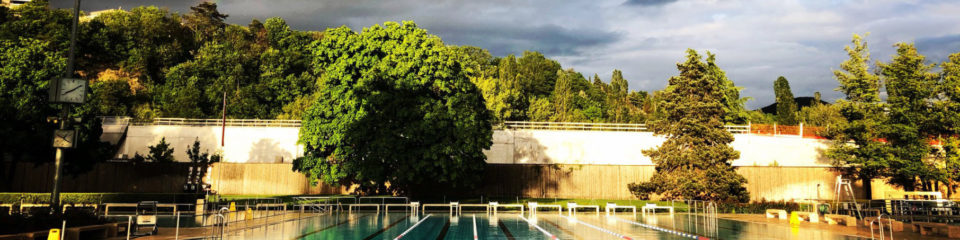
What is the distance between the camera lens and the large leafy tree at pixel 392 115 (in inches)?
1304

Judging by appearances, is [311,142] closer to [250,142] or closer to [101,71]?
[250,142]

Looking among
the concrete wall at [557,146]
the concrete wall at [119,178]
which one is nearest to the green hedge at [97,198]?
the concrete wall at [119,178]

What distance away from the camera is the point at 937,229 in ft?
66.5

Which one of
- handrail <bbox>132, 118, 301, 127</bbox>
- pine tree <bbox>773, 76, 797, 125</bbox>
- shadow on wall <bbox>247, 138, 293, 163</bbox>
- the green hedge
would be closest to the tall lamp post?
the green hedge

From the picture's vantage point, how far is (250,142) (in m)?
49.9

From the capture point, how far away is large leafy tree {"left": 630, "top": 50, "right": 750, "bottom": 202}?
37.7 metres

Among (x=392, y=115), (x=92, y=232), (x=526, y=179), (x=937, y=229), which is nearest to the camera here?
(x=92, y=232)

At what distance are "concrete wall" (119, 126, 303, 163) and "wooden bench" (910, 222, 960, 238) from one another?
Result: 133ft

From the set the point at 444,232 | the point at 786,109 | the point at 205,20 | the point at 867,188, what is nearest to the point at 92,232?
the point at 444,232

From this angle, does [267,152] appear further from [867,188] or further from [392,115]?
[867,188]

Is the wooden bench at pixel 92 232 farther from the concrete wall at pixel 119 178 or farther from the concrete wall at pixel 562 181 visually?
the concrete wall at pixel 119 178

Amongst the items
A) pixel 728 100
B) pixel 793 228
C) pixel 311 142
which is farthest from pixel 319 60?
pixel 728 100

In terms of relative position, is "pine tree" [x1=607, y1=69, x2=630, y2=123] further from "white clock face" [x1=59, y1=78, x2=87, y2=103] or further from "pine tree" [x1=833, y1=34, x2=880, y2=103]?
"white clock face" [x1=59, y1=78, x2=87, y2=103]

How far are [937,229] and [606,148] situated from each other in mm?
29604
